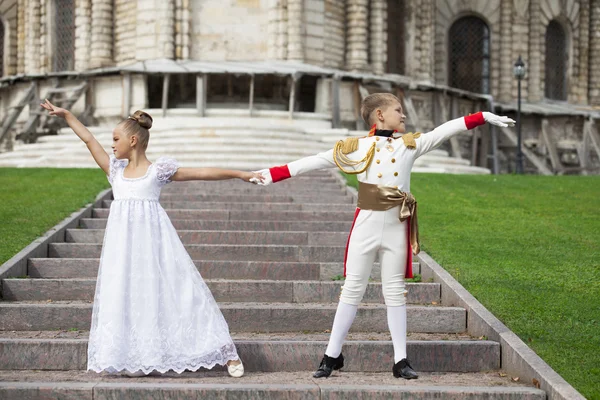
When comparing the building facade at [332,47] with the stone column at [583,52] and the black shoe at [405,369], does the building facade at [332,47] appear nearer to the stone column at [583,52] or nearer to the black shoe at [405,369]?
the stone column at [583,52]

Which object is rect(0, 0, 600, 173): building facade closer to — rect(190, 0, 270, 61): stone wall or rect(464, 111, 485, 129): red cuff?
rect(190, 0, 270, 61): stone wall

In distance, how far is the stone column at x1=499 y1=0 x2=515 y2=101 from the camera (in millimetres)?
36469

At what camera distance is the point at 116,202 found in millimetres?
6320

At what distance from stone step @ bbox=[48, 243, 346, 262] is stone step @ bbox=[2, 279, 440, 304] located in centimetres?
147

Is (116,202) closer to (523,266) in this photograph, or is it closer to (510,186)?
(523,266)

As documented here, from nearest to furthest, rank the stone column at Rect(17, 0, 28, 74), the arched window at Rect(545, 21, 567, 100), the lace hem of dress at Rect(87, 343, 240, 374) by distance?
the lace hem of dress at Rect(87, 343, 240, 374)
the stone column at Rect(17, 0, 28, 74)
the arched window at Rect(545, 21, 567, 100)

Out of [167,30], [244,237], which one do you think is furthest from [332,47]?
[244,237]

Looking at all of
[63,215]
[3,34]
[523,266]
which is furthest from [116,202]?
[3,34]

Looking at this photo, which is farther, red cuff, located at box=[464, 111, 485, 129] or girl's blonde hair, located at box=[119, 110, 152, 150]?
girl's blonde hair, located at box=[119, 110, 152, 150]

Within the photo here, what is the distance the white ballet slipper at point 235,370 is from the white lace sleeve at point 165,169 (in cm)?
140

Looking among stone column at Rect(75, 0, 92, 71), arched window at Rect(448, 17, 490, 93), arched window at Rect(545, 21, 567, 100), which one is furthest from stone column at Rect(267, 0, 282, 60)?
arched window at Rect(545, 21, 567, 100)

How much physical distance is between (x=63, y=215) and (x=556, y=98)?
100 feet

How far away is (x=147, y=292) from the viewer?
6.12 m

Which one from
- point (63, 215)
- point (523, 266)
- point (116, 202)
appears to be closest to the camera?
point (116, 202)
